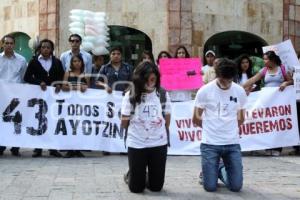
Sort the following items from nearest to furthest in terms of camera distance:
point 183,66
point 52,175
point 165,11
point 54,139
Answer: point 52,175, point 54,139, point 183,66, point 165,11

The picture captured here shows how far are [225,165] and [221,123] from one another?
503 mm

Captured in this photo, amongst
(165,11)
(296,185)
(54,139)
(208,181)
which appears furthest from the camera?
(165,11)

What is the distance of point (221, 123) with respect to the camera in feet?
22.5

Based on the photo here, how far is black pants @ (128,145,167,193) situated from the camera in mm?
6535

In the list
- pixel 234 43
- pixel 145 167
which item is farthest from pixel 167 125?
pixel 234 43

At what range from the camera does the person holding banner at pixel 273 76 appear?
1061 cm

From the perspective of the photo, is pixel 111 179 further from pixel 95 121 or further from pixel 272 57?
pixel 272 57

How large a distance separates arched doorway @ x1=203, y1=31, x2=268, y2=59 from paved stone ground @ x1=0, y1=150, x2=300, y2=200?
932 centimetres

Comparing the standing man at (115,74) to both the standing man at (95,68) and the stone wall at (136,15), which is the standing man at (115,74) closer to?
the standing man at (95,68)

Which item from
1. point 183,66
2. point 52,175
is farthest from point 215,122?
point 183,66

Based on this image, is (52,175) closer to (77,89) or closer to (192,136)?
(77,89)

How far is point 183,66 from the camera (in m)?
11.2

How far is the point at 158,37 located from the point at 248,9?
315 cm

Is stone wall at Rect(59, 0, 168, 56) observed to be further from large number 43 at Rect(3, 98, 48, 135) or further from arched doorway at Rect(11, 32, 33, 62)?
large number 43 at Rect(3, 98, 48, 135)
